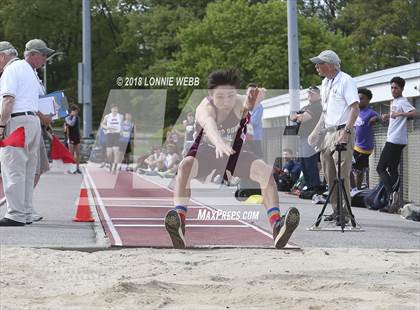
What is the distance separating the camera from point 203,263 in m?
7.84

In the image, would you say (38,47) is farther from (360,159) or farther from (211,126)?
(360,159)

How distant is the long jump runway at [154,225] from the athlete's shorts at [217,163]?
2900mm

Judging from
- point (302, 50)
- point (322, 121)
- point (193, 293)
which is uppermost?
point (302, 50)

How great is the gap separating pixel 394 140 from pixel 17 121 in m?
5.08

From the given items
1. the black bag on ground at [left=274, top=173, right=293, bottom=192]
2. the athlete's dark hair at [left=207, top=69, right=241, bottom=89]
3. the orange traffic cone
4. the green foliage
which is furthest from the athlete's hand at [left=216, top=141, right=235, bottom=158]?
the green foliage

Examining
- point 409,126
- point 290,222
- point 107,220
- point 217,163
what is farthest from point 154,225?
point 217,163

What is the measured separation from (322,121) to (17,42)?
50.1 metres

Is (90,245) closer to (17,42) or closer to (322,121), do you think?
(322,121)

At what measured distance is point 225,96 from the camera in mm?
5266

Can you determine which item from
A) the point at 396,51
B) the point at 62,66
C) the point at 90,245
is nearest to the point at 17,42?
the point at 62,66

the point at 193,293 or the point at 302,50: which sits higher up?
the point at 302,50

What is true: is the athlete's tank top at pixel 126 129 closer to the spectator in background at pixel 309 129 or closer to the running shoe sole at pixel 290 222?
the spectator in background at pixel 309 129

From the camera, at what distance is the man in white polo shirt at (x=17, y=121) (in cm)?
862

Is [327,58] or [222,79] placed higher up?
[327,58]
